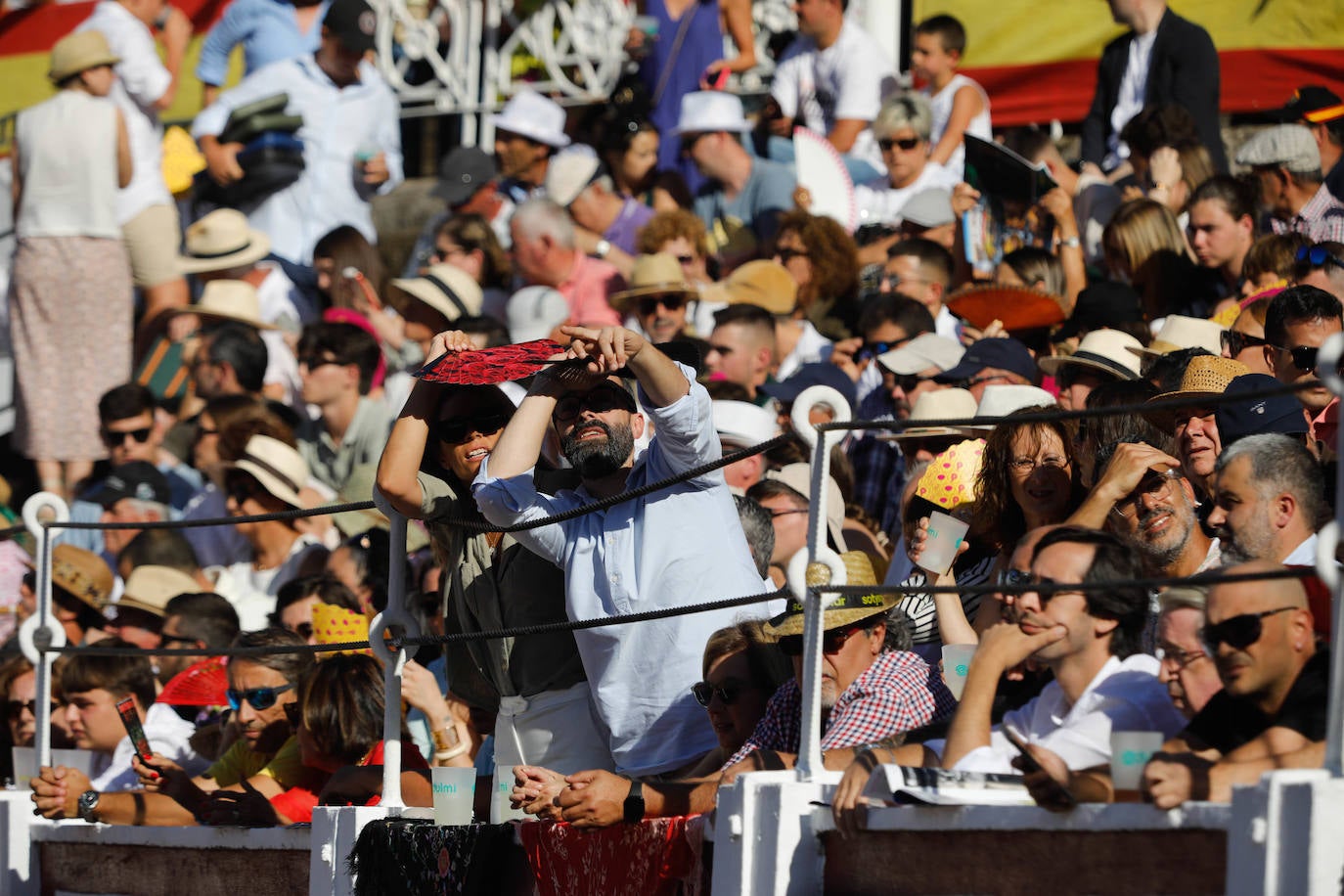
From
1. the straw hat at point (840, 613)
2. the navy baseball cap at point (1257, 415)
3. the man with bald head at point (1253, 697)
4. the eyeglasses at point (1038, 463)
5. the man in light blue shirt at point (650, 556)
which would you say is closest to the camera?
the man with bald head at point (1253, 697)

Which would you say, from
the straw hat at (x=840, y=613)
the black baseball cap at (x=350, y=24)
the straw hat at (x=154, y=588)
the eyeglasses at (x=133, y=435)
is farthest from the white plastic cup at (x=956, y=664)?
the black baseball cap at (x=350, y=24)

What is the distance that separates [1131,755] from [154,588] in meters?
5.99

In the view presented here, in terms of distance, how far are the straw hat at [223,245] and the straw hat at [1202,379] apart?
25.3 feet

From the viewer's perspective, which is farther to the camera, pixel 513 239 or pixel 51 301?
pixel 51 301

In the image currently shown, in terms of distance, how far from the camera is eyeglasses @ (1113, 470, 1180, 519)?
17.1 feet

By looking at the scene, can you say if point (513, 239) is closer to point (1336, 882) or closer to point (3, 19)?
point (1336, 882)

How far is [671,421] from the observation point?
16.8 ft

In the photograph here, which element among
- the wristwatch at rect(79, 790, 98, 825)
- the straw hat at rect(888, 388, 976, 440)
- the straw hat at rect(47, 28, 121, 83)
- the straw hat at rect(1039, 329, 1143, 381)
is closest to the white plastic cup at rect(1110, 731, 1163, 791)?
the straw hat at rect(1039, 329, 1143, 381)

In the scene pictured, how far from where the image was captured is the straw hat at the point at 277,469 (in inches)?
372

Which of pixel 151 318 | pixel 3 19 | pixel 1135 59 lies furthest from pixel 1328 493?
pixel 3 19

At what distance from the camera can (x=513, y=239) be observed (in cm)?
1069

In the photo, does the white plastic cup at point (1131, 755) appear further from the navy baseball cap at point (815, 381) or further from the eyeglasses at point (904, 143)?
the eyeglasses at point (904, 143)

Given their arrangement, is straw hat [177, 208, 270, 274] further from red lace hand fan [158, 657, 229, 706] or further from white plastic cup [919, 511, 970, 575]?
white plastic cup [919, 511, 970, 575]

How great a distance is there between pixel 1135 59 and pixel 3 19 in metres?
11.3
